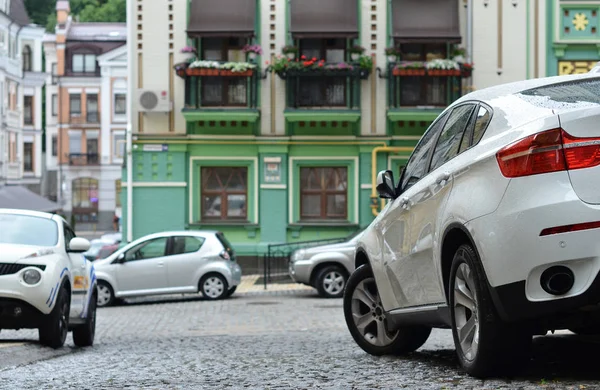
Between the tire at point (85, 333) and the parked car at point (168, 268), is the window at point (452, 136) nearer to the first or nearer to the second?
the tire at point (85, 333)

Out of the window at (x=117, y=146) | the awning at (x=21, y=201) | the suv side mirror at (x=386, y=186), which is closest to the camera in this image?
the suv side mirror at (x=386, y=186)

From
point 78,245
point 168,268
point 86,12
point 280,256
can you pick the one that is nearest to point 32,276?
point 78,245

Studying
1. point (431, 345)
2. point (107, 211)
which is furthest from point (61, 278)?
point (107, 211)

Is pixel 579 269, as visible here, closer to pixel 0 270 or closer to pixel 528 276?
pixel 528 276

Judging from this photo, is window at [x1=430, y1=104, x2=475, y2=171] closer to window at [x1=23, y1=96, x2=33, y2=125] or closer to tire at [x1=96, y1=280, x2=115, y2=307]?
tire at [x1=96, y1=280, x2=115, y2=307]

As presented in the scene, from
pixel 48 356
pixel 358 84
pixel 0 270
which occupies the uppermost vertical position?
pixel 358 84

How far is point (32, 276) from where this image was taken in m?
11.5

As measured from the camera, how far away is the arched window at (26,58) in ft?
258

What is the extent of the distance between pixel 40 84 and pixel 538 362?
251 ft

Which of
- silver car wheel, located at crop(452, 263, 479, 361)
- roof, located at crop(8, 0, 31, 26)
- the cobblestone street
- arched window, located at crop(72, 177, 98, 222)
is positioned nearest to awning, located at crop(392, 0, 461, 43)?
the cobblestone street

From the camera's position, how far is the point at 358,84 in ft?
103

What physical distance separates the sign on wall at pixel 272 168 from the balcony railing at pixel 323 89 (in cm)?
154

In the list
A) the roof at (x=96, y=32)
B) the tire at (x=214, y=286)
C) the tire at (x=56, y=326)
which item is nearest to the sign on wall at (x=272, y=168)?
the tire at (x=214, y=286)

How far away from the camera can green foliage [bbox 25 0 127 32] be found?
88625mm
